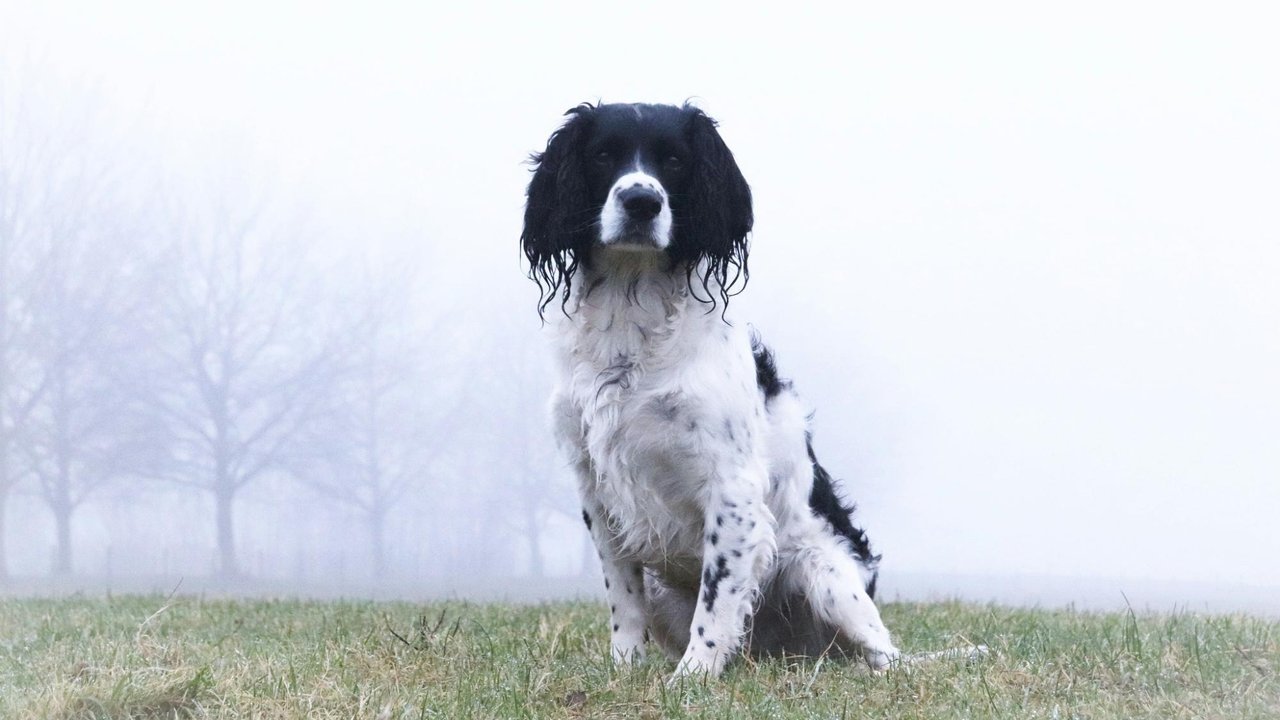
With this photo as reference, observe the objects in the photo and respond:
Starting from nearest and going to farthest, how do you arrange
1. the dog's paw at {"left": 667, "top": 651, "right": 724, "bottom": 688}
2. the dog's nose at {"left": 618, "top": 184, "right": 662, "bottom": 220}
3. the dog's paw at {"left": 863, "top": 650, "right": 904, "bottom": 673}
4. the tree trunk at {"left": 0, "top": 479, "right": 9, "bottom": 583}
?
the dog's paw at {"left": 667, "top": 651, "right": 724, "bottom": 688}, the dog's nose at {"left": 618, "top": 184, "right": 662, "bottom": 220}, the dog's paw at {"left": 863, "top": 650, "right": 904, "bottom": 673}, the tree trunk at {"left": 0, "top": 479, "right": 9, "bottom": 583}

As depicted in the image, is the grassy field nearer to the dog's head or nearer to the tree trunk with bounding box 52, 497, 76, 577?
→ the dog's head

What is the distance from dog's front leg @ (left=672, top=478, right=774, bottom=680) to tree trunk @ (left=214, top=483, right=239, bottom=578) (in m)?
14.8

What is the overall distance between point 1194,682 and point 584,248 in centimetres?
298

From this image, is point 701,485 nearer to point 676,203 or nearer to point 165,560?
point 676,203

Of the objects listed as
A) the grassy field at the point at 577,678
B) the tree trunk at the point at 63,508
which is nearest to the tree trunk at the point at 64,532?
the tree trunk at the point at 63,508

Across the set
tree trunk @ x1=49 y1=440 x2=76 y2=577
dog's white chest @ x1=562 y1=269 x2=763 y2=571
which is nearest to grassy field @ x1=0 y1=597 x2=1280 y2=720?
dog's white chest @ x1=562 y1=269 x2=763 y2=571

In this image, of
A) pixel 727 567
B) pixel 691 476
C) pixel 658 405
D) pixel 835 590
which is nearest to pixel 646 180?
pixel 658 405

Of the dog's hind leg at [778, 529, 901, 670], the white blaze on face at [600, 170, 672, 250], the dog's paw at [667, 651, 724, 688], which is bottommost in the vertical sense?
the dog's paw at [667, 651, 724, 688]

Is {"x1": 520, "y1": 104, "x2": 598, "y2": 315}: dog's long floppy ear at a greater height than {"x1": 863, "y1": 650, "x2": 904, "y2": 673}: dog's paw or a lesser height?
greater

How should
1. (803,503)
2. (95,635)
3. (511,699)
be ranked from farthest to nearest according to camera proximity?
(95,635) < (803,503) < (511,699)

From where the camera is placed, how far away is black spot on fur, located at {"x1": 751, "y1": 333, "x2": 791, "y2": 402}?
554 centimetres

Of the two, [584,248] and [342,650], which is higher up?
[584,248]

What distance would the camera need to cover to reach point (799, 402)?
572 cm

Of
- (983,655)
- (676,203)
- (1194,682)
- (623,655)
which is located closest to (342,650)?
(623,655)
